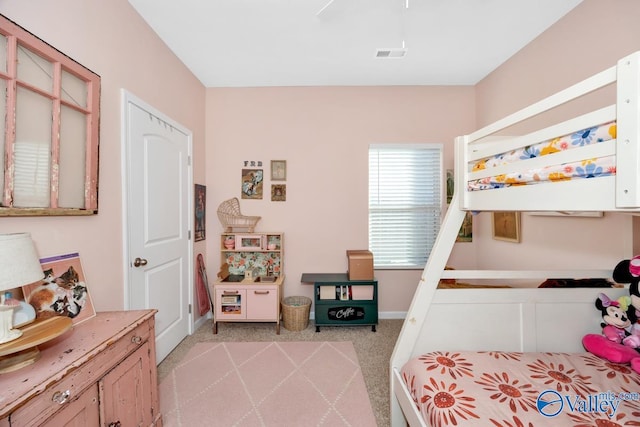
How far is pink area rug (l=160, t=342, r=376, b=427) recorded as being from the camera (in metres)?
1.71

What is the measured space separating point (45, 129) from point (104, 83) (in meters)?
0.59

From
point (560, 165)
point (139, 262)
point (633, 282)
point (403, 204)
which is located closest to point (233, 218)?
point (139, 262)

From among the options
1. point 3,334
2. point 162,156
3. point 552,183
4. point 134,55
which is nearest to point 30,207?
point 3,334

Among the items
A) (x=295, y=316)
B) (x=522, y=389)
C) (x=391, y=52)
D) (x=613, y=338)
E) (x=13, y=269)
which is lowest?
(x=295, y=316)

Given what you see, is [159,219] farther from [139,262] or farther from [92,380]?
[92,380]

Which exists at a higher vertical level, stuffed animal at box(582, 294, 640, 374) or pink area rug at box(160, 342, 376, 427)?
stuffed animal at box(582, 294, 640, 374)

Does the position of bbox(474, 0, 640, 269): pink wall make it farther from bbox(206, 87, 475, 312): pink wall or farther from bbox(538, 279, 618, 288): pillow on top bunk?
bbox(206, 87, 475, 312): pink wall

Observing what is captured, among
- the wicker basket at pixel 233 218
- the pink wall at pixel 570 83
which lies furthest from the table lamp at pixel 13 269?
the pink wall at pixel 570 83

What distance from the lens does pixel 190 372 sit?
7.11 ft

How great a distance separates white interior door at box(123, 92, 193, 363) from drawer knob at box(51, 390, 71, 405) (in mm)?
1020

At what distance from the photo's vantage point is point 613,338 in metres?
1.47

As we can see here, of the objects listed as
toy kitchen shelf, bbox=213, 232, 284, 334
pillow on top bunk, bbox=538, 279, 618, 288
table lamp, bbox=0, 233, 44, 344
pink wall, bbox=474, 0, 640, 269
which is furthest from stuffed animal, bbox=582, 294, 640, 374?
table lamp, bbox=0, 233, 44, 344

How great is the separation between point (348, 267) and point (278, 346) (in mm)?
1073

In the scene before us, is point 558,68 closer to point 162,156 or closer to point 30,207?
point 162,156
